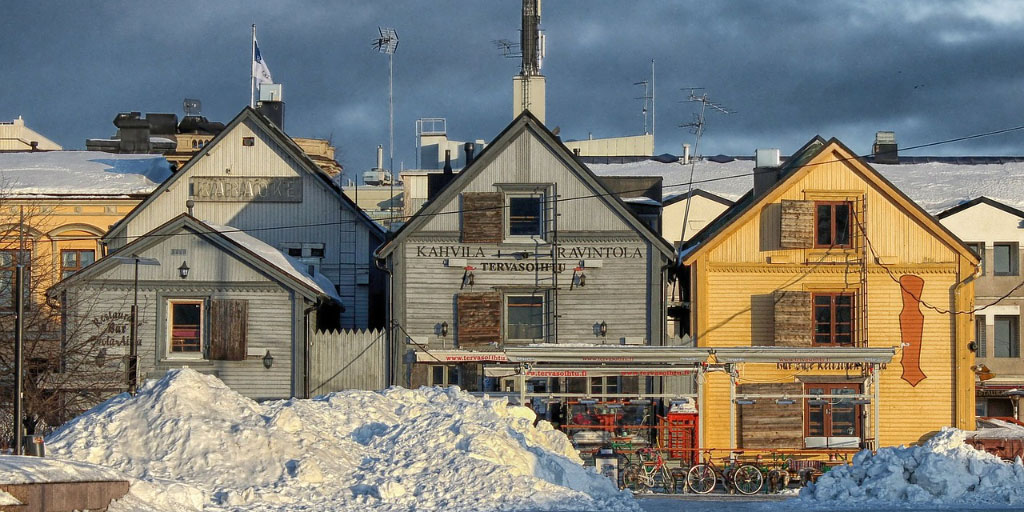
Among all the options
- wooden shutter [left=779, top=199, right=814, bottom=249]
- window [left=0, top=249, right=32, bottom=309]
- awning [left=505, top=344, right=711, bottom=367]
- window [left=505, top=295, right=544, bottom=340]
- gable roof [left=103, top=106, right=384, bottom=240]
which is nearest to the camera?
awning [left=505, top=344, right=711, bottom=367]

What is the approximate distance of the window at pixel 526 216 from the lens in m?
36.1

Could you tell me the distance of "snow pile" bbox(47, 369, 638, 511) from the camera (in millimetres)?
20400

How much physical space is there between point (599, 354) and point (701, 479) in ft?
13.2

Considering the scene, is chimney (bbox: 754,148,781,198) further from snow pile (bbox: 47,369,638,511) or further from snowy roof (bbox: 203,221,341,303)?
snow pile (bbox: 47,369,638,511)

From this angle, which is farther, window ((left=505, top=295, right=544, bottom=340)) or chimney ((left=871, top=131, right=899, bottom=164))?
chimney ((left=871, top=131, right=899, bottom=164))

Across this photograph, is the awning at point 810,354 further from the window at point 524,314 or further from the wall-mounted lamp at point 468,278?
the wall-mounted lamp at point 468,278

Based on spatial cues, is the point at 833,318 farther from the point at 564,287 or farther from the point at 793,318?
the point at 564,287

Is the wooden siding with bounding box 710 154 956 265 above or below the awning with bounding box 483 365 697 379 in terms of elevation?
above

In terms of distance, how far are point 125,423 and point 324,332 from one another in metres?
13.5

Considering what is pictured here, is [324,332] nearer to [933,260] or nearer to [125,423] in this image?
[125,423]

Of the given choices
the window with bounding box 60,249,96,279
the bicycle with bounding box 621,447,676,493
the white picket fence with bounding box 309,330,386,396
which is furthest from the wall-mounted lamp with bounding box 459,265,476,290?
the window with bounding box 60,249,96,279

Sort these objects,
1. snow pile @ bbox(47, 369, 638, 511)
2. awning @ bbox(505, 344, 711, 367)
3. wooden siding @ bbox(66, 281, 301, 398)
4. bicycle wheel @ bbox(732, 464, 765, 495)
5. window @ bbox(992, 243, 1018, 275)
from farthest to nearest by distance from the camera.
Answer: window @ bbox(992, 243, 1018, 275), wooden siding @ bbox(66, 281, 301, 398), awning @ bbox(505, 344, 711, 367), bicycle wheel @ bbox(732, 464, 765, 495), snow pile @ bbox(47, 369, 638, 511)

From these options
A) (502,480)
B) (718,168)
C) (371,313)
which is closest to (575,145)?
(718,168)

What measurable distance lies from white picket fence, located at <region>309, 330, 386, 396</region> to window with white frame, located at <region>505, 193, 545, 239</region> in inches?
182
